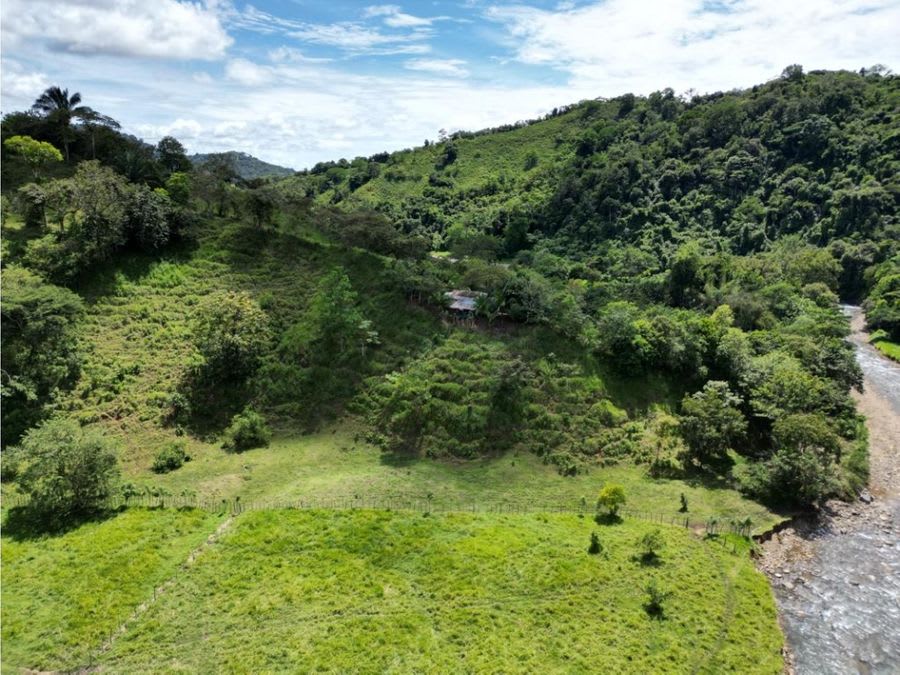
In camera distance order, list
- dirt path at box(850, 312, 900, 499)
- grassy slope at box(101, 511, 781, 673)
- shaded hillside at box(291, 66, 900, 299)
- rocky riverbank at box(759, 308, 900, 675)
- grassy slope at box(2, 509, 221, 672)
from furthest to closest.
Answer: shaded hillside at box(291, 66, 900, 299), dirt path at box(850, 312, 900, 499), rocky riverbank at box(759, 308, 900, 675), grassy slope at box(101, 511, 781, 673), grassy slope at box(2, 509, 221, 672)

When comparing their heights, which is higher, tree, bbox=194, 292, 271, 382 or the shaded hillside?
the shaded hillside

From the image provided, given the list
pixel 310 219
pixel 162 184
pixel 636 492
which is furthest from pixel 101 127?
pixel 636 492

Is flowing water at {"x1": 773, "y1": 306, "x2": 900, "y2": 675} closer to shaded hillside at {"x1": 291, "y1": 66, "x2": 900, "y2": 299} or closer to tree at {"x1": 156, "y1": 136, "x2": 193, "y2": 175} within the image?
shaded hillside at {"x1": 291, "y1": 66, "x2": 900, "y2": 299}

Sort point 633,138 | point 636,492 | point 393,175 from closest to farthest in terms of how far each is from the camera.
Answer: point 636,492, point 633,138, point 393,175

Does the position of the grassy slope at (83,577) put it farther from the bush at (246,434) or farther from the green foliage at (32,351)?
the green foliage at (32,351)

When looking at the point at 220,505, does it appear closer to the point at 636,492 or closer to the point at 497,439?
the point at 497,439

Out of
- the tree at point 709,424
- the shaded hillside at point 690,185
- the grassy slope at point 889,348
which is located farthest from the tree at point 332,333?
the grassy slope at point 889,348

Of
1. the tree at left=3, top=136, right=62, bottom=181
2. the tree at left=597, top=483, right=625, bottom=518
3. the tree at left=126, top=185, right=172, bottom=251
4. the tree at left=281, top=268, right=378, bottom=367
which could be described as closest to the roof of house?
the tree at left=281, top=268, right=378, bottom=367
